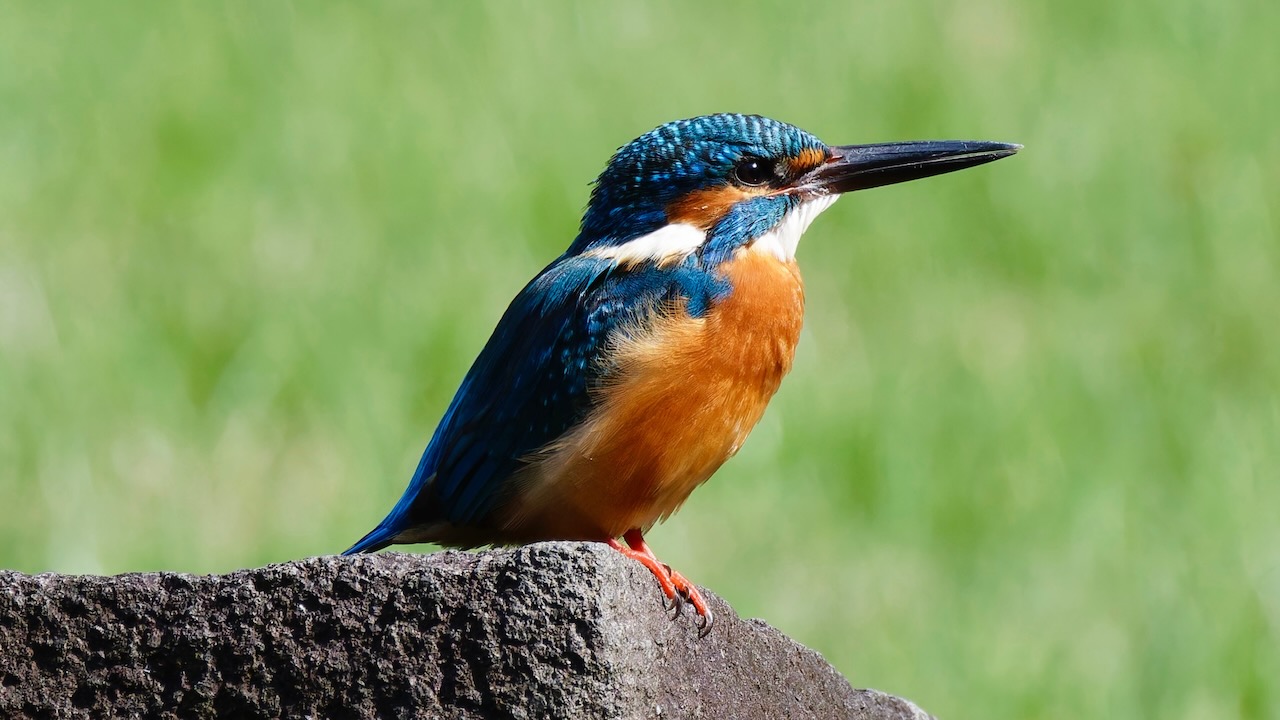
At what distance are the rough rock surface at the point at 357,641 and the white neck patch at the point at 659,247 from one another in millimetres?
1381

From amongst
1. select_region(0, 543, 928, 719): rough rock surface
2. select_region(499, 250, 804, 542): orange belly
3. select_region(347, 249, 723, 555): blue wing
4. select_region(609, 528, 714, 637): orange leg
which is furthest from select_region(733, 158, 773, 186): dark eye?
select_region(0, 543, 928, 719): rough rock surface

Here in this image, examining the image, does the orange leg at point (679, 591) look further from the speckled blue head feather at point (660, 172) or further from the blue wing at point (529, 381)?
the speckled blue head feather at point (660, 172)

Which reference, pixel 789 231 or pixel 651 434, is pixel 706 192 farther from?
pixel 651 434

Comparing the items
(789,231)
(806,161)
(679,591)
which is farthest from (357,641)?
(806,161)

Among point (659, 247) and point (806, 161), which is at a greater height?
point (806, 161)

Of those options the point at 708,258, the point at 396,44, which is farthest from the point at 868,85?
the point at 708,258

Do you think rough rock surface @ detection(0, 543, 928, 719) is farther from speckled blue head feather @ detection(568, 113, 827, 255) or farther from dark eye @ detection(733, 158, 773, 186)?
dark eye @ detection(733, 158, 773, 186)

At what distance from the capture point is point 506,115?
973 centimetres

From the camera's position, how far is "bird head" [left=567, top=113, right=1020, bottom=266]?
4.57m

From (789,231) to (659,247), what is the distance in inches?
16.3

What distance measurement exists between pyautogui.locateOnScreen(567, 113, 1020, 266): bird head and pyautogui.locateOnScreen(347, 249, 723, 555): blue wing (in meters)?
0.16

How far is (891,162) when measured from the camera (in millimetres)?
5012

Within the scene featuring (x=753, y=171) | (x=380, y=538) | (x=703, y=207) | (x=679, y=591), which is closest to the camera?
(x=679, y=591)

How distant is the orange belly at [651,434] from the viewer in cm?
406
